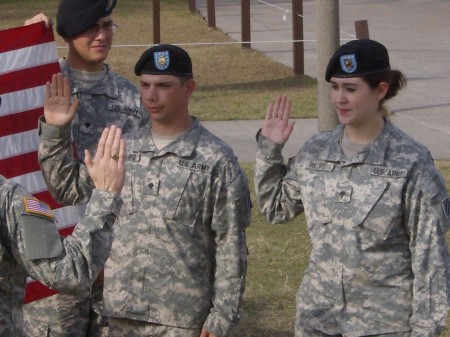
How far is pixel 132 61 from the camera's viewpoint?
17.7 m

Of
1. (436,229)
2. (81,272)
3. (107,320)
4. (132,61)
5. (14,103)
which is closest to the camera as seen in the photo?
(81,272)

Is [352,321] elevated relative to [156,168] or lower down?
lower down

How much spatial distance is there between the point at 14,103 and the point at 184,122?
1111 mm

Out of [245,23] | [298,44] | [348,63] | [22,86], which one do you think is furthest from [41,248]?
[245,23]

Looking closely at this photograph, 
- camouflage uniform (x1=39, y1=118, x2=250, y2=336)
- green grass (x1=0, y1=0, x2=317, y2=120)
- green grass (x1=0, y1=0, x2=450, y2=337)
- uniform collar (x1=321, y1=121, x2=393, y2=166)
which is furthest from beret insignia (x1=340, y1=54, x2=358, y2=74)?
green grass (x1=0, y1=0, x2=317, y2=120)

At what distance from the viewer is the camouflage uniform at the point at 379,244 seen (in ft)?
14.2

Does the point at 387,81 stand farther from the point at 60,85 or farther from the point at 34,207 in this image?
the point at 34,207

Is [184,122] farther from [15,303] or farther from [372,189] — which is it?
[15,303]

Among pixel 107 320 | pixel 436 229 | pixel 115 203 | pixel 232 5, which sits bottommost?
pixel 232 5

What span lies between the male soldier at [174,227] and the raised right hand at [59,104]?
0.01m

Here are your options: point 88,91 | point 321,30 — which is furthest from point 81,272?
point 321,30

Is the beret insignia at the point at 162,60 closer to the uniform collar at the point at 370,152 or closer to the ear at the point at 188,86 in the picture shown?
the ear at the point at 188,86

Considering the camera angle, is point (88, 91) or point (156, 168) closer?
point (156, 168)

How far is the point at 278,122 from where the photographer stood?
15.3 ft
